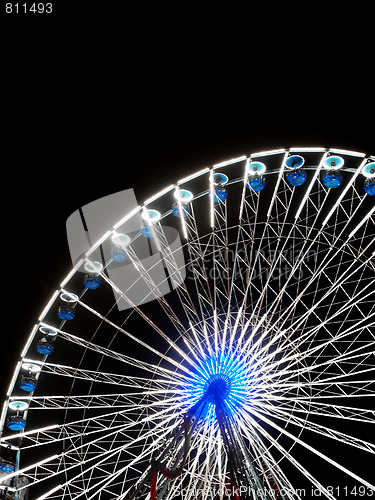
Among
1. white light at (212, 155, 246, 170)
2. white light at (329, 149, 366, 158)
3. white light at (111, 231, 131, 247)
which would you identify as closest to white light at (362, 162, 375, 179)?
white light at (329, 149, 366, 158)

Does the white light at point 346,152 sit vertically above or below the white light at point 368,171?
above

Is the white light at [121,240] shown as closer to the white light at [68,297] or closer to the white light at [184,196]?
the white light at [184,196]

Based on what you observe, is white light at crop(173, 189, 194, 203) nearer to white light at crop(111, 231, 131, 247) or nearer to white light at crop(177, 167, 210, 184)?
white light at crop(177, 167, 210, 184)

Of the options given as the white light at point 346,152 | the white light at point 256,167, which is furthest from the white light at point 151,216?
the white light at point 346,152

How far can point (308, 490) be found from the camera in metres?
21.2

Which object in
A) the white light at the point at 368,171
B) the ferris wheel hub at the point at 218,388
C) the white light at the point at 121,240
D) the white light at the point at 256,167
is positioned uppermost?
the white light at the point at 256,167

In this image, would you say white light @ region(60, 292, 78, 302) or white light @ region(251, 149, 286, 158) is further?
white light @ region(60, 292, 78, 302)

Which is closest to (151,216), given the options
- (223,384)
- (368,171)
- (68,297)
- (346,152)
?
(68,297)

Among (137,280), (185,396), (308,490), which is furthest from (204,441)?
(308,490)

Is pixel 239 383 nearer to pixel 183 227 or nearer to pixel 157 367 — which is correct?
pixel 157 367

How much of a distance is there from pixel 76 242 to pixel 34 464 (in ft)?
20.5

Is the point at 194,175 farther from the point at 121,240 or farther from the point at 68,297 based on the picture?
the point at 68,297

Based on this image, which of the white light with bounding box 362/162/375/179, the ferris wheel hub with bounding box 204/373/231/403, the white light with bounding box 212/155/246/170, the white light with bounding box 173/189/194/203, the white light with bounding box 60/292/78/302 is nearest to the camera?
the ferris wheel hub with bounding box 204/373/231/403

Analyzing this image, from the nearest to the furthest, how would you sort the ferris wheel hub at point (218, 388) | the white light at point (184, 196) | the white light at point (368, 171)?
the ferris wheel hub at point (218, 388)
the white light at point (368, 171)
the white light at point (184, 196)
